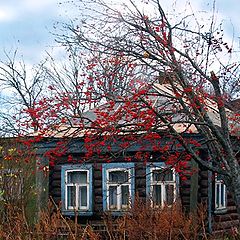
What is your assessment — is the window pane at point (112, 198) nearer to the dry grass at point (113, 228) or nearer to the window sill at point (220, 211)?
the window sill at point (220, 211)

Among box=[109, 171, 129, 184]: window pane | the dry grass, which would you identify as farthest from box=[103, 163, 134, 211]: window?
the dry grass

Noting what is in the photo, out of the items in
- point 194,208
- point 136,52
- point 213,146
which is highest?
point 136,52

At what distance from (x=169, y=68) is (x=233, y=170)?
7.07 feet

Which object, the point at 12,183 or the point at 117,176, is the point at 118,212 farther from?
the point at 12,183

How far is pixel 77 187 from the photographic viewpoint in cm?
1753

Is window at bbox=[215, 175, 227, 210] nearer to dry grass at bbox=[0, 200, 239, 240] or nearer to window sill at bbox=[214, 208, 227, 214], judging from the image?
window sill at bbox=[214, 208, 227, 214]

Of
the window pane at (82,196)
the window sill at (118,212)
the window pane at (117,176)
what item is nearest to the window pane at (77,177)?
the window pane at (82,196)

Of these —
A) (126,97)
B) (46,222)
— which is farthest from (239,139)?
(46,222)

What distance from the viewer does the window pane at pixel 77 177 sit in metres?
17.5

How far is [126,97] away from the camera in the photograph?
11555mm

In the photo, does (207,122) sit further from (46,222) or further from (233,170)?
(46,222)

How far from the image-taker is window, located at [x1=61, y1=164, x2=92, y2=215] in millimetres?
17391

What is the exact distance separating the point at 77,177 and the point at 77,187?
0.93ft

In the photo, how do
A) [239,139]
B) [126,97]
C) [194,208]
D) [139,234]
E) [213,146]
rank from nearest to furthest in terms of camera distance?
[139,234]
[126,97]
[213,146]
[239,139]
[194,208]
